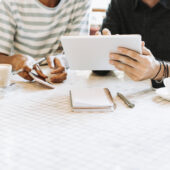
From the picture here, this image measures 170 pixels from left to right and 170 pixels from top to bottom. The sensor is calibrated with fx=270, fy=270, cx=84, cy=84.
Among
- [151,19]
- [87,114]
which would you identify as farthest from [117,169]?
[151,19]

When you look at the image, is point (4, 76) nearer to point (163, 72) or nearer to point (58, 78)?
point (58, 78)

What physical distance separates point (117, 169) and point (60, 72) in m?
0.71

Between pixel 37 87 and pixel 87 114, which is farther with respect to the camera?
pixel 37 87

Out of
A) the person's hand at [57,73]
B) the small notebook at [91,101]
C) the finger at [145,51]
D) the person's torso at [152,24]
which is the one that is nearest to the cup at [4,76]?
the person's hand at [57,73]

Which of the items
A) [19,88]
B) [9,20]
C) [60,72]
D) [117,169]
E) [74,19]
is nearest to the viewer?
[117,169]

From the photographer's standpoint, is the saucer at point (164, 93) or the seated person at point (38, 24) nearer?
the saucer at point (164, 93)

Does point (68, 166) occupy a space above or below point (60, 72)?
above

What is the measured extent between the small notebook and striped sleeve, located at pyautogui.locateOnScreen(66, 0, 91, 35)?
2.70 feet

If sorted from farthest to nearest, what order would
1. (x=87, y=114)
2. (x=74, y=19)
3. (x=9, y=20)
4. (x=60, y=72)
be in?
1. (x=74, y=19)
2. (x=9, y=20)
3. (x=60, y=72)
4. (x=87, y=114)

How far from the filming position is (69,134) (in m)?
0.71

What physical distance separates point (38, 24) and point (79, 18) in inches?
10.5

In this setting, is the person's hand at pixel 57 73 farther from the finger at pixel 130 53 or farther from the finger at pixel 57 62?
the finger at pixel 130 53

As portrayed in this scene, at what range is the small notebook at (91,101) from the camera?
2.86ft

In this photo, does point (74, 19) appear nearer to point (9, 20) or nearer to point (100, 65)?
point (9, 20)
